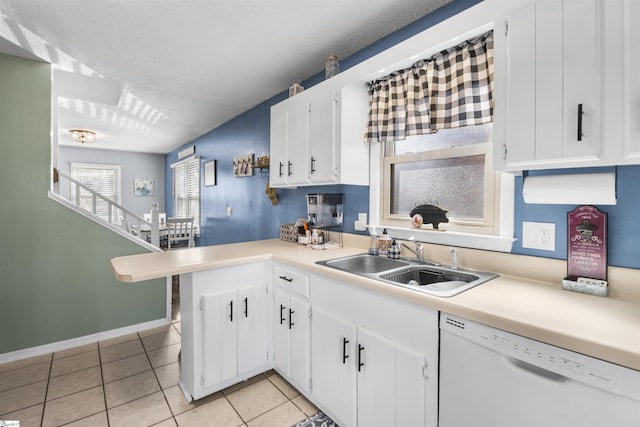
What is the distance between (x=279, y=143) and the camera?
2.57m

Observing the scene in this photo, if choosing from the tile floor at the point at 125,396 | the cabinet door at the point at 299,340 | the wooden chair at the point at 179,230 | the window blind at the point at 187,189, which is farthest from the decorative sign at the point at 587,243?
the window blind at the point at 187,189

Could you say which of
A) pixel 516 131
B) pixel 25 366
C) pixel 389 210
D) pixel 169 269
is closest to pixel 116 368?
pixel 25 366

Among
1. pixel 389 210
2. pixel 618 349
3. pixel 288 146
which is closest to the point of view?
pixel 618 349

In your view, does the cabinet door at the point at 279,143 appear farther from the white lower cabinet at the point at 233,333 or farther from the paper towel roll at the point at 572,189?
the paper towel roll at the point at 572,189

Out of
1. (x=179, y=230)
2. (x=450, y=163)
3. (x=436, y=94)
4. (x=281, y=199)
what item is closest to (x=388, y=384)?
Answer: (x=450, y=163)

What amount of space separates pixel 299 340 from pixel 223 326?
19.0 inches

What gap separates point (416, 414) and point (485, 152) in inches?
51.4

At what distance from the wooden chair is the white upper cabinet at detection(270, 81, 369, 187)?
2855 millimetres

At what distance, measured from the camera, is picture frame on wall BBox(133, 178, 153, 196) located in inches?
265

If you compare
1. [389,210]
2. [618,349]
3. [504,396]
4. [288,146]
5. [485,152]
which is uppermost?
[288,146]

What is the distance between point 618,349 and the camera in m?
0.77

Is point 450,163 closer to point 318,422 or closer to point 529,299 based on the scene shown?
point 529,299

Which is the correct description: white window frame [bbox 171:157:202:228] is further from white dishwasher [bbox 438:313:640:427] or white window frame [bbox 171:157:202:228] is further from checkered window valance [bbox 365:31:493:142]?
white dishwasher [bbox 438:313:640:427]

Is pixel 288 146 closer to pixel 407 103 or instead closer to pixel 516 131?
pixel 407 103
